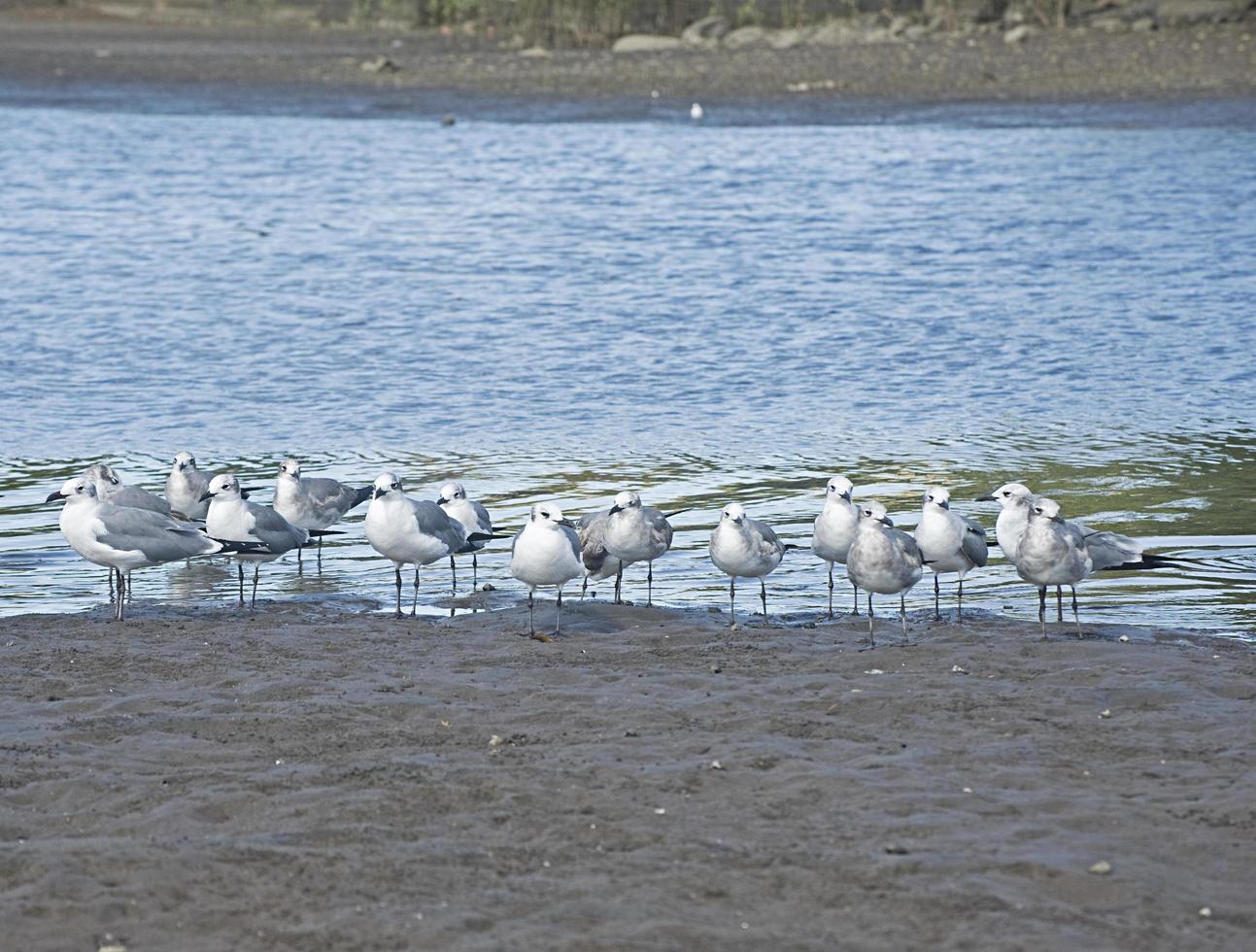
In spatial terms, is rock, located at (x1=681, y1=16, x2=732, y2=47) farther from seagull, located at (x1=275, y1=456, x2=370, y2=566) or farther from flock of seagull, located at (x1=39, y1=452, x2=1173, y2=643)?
flock of seagull, located at (x1=39, y1=452, x2=1173, y2=643)

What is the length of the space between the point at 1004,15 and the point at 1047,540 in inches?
1670

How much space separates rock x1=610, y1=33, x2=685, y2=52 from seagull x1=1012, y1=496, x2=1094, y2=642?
140ft

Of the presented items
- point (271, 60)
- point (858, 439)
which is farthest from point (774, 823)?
point (271, 60)

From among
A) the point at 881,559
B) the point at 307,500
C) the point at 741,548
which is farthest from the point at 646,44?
the point at 881,559

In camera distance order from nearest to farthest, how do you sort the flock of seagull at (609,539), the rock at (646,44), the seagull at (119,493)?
the flock of seagull at (609,539) → the seagull at (119,493) → the rock at (646,44)

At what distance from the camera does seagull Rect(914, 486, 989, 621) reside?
1136 cm

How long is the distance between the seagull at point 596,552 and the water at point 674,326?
1.95 ft

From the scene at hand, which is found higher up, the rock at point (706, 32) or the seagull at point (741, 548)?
the rock at point (706, 32)

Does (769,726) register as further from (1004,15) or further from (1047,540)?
(1004,15)

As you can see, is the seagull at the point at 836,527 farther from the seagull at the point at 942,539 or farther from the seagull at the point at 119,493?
the seagull at the point at 119,493

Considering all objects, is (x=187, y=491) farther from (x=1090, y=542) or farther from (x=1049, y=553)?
(x=1090, y=542)

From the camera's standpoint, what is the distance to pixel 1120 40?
151ft

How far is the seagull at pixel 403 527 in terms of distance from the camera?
11.8m

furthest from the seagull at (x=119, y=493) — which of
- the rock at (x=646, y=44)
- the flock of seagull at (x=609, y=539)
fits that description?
the rock at (x=646, y=44)
